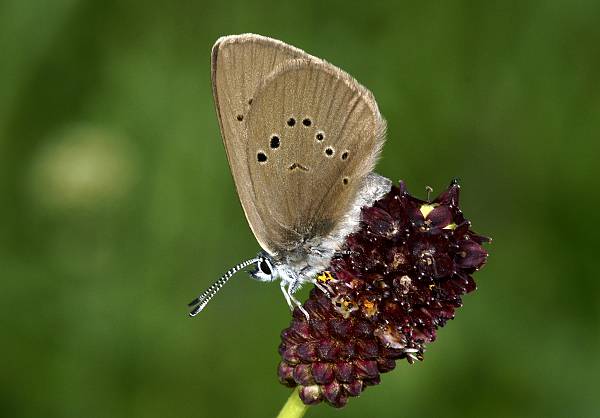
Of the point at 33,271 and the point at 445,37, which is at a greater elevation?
the point at 445,37

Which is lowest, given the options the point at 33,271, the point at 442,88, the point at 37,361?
the point at 37,361

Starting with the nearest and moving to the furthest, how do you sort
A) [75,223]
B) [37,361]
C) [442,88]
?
[37,361] → [75,223] → [442,88]

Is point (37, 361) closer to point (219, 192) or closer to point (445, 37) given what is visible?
point (219, 192)

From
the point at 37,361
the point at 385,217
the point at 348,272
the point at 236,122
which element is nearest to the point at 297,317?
the point at 348,272

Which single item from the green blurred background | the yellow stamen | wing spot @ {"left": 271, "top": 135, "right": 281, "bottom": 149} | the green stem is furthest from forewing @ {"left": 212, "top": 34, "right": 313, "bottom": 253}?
the green blurred background

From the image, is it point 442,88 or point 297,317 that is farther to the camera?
point 442,88

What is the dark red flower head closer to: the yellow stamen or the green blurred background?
the yellow stamen

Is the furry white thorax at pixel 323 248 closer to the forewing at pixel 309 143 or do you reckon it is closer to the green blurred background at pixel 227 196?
the forewing at pixel 309 143

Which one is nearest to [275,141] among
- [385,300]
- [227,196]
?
[385,300]

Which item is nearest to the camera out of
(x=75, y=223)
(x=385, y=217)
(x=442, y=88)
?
(x=385, y=217)
